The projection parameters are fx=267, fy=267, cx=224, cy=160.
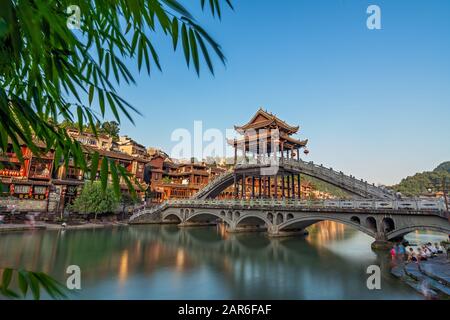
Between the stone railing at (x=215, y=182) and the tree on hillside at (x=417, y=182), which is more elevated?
the tree on hillside at (x=417, y=182)

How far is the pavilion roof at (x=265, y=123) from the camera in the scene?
3033 centimetres

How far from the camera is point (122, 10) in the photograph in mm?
1765

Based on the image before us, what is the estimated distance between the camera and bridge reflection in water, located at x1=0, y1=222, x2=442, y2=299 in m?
10.4

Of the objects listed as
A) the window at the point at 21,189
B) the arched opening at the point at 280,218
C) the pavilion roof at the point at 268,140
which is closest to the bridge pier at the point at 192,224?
the pavilion roof at the point at 268,140

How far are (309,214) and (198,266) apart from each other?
439 inches

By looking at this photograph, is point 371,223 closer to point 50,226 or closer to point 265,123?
point 265,123

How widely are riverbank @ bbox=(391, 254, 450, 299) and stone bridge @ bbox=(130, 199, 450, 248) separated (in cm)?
236

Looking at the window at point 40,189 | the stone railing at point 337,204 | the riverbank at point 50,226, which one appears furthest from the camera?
the window at point 40,189

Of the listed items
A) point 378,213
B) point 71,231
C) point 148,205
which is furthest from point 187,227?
point 378,213

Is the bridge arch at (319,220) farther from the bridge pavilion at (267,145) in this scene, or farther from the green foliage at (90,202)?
the green foliage at (90,202)

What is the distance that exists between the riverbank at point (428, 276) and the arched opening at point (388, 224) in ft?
10.7

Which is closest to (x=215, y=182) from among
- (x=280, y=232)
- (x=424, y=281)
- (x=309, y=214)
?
(x=280, y=232)

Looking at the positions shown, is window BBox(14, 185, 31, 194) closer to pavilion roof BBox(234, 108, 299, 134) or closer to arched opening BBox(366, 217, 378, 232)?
pavilion roof BBox(234, 108, 299, 134)

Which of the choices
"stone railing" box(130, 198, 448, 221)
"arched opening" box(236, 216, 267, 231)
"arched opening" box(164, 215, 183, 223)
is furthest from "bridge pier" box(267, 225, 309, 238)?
"arched opening" box(164, 215, 183, 223)
